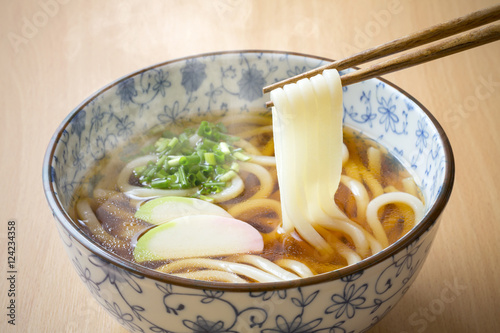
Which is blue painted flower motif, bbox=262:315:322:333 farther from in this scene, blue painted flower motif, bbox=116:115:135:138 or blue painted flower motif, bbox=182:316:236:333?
blue painted flower motif, bbox=116:115:135:138

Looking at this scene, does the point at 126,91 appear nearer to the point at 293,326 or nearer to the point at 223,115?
the point at 223,115

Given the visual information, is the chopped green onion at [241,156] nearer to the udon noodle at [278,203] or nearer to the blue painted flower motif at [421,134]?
the udon noodle at [278,203]

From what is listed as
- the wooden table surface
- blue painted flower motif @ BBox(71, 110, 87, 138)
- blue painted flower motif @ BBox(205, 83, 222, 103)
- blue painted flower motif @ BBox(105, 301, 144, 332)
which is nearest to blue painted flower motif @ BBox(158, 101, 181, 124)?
blue painted flower motif @ BBox(205, 83, 222, 103)

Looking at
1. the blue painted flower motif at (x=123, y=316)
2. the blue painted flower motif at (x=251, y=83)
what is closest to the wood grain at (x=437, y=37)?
the blue painted flower motif at (x=251, y=83)

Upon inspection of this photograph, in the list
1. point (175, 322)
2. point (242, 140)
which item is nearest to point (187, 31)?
point (242, 140)

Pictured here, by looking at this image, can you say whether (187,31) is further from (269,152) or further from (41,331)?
(41,331)

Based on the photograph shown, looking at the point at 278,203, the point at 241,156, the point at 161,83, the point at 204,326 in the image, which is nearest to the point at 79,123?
the point at 161,83
